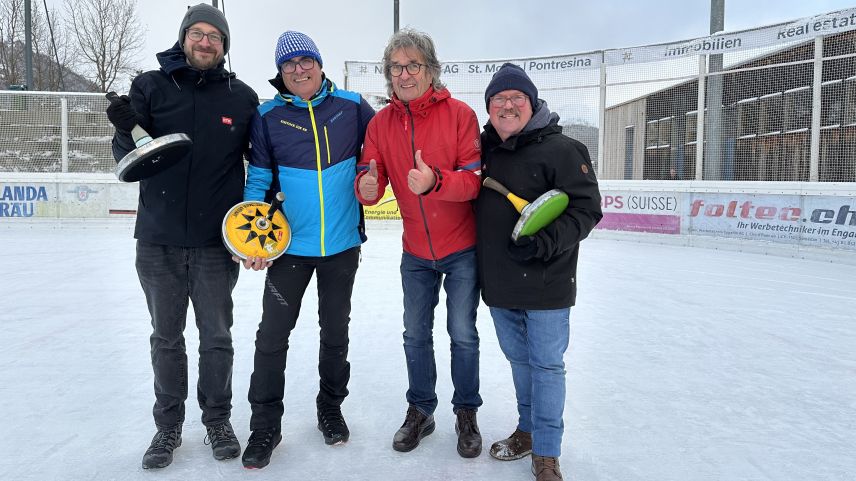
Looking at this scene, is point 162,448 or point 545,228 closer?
point 545,228

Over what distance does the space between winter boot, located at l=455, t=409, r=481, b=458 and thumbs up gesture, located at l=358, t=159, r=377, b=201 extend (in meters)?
0.99

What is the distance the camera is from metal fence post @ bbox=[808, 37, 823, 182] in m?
8.24

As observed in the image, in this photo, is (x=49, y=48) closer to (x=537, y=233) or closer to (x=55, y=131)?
(x=55, y=131)

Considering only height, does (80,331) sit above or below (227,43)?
below

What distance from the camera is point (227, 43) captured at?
2484mm

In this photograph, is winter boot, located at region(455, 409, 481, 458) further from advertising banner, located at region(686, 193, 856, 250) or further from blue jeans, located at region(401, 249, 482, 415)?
advertising banner, located at region(686, 193, 856, 250)

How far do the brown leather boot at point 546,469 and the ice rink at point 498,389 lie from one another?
0.27 ft

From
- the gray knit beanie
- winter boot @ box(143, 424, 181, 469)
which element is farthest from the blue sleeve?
winter boot @ box(143, 424, 181, 469)

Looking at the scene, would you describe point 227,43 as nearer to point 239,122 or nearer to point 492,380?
point 239,122

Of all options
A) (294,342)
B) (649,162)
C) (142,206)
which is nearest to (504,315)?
(142,206)

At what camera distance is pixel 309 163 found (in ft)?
7.95

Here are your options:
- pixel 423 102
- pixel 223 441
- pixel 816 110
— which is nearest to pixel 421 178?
pixel 423 102

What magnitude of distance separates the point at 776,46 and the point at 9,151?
12936mm

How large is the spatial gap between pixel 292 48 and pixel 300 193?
56cm
